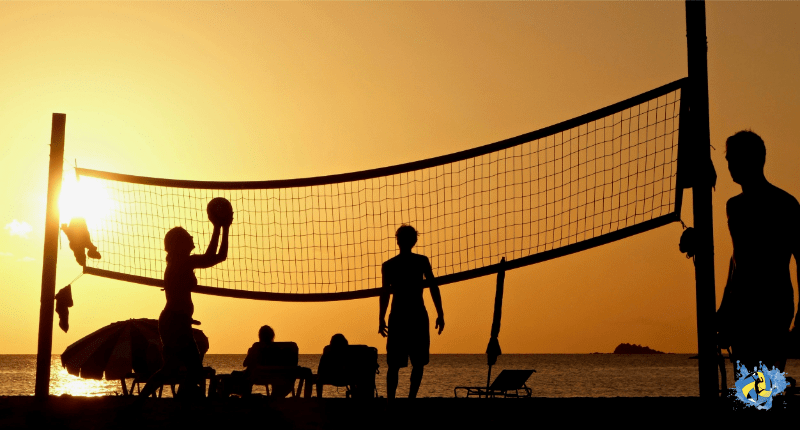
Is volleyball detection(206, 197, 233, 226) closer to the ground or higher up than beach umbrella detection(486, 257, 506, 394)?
higher up

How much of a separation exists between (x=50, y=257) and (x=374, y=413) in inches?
186

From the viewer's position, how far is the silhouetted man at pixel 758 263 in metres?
3.92

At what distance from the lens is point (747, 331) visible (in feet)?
13.0

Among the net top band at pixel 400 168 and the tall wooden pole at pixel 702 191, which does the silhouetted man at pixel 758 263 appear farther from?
the net top band at pixel 400 168

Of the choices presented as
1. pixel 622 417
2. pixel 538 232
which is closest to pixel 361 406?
pixel 622 417

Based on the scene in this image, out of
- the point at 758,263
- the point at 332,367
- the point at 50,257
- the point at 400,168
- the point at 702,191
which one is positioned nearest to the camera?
the point at 758,263

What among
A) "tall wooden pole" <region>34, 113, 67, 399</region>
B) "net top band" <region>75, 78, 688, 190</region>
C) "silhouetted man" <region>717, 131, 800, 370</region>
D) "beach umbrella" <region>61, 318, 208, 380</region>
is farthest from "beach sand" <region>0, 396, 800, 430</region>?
"beach umbrella" <region>61, 318, 208, 380</region>

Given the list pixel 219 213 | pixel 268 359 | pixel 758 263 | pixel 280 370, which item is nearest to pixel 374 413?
pixel 219 213

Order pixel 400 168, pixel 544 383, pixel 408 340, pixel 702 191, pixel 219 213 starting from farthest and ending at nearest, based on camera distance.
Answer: pixel 544 383 < pixel 400 168 < pixel 408 340 < pixel 219 213 < pixel 702 191

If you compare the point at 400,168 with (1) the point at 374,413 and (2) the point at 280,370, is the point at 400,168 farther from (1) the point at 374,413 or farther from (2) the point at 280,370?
(2) the point at 280,370

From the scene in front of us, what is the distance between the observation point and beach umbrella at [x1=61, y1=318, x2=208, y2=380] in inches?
440

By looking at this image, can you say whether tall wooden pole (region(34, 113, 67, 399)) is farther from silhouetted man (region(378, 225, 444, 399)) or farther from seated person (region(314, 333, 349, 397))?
silhouetted man (region(378, 225, 444, 399))

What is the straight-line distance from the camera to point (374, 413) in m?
5.92

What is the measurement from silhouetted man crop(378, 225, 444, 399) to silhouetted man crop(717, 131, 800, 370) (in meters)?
3.15
